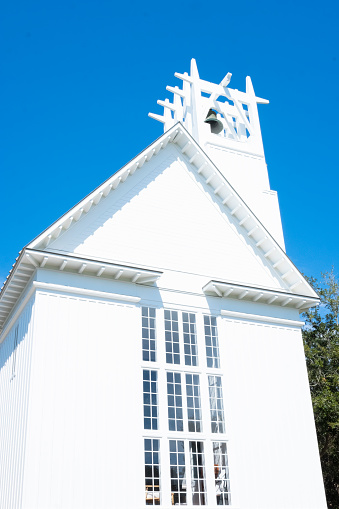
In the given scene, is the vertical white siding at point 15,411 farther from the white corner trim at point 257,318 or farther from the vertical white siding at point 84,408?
the white corner trim at point 257,318

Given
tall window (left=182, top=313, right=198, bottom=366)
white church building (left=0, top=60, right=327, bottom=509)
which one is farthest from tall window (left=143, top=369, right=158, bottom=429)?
tall window (left=182, top=313, right=198, bottom=366)

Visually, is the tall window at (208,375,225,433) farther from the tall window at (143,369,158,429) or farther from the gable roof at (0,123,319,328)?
the gable roof at (0,123,319,328)

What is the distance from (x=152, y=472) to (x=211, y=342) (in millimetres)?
4155

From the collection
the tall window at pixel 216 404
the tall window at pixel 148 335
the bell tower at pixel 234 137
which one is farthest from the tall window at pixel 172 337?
the bell tower at pixel 234 137

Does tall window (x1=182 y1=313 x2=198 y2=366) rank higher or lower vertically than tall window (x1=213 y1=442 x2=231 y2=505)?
higher

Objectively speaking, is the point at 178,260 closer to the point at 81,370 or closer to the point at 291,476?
the point at 81,370

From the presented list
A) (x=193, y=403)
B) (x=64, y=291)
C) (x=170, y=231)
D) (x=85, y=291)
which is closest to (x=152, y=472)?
(x=193, y=403)

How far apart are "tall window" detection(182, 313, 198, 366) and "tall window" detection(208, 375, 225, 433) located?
0.76 m

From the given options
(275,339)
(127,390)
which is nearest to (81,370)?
(127,390)

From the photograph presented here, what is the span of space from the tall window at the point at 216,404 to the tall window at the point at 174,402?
1046 mm

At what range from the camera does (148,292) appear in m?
16.6

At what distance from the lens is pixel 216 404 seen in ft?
53.7

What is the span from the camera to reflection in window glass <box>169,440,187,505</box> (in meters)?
14.6

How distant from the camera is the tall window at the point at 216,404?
16.1 meters
